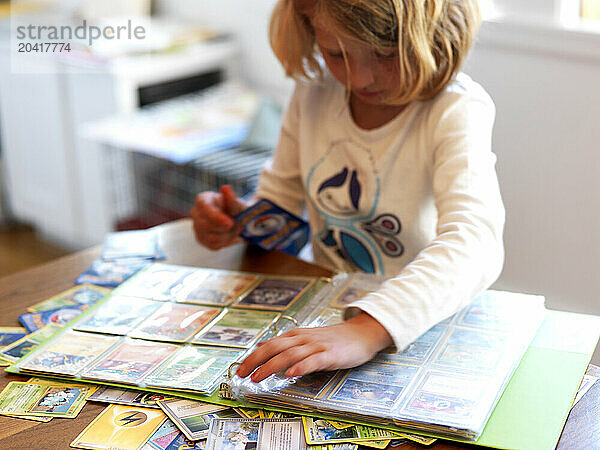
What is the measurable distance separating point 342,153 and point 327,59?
0.57 ft

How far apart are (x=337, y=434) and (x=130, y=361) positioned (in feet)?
0.83

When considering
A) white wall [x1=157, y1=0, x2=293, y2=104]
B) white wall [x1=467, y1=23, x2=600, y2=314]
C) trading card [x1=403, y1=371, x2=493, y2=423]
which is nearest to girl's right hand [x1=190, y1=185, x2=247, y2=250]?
trading card [x1=403, y1=371, x2=493, y2=423]

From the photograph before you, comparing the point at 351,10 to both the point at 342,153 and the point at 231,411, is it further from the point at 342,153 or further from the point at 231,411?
the point at 231,411

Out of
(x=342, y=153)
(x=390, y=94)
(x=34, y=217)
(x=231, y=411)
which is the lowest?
(x=34, y=217)

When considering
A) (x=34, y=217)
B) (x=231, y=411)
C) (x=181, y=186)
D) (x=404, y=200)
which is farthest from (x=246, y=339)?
(x=34, y=217)

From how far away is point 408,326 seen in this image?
0.79 m

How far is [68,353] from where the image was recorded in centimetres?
83

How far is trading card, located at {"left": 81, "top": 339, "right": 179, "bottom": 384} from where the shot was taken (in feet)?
2.54

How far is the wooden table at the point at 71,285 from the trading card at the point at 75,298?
0.05ft

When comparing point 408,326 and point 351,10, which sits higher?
point 351,10

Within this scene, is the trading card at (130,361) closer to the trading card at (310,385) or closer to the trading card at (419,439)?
the trading card at (310,385)

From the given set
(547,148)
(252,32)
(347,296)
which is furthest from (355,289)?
(252,32)

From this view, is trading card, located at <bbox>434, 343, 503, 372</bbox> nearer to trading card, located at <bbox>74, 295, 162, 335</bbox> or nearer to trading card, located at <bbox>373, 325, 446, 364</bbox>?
trading card, located at <bbox>373, 325, 446, 364</bbox>

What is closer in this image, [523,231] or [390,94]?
[390,94]
